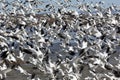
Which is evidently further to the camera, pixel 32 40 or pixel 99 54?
pixel 32 40

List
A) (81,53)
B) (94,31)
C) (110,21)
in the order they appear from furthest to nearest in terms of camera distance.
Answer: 1. (110,21)
2. (94,31)
3. (81,53)

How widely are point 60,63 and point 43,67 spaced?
142cm

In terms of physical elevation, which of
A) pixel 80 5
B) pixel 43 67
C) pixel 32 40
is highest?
pixel 80 5

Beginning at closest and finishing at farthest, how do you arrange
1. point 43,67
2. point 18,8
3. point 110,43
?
point 43,67 < point 110,43 < point 18,8

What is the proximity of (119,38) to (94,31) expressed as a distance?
183 cm

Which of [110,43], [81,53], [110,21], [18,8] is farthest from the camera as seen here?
[18,8]

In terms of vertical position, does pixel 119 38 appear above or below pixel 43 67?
above

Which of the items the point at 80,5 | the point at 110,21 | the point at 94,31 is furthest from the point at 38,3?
the point at 94,31

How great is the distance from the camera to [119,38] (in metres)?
27.9

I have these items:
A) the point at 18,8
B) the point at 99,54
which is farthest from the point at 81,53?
the point at 18,8

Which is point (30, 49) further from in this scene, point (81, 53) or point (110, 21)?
point (110, 21)

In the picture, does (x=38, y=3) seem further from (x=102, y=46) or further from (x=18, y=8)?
(x=102, y=46)

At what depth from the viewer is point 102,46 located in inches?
1060

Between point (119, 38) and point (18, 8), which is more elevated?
point (18, 8)
